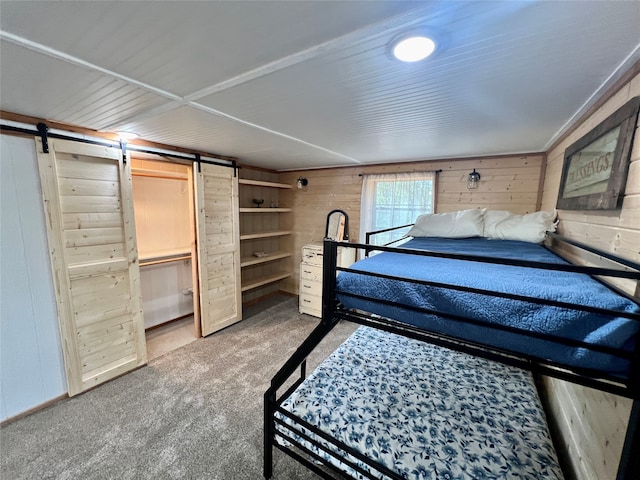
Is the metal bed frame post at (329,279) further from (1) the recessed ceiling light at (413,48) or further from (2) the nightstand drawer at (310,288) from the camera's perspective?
(2) the nightstand drawer at (310,288)

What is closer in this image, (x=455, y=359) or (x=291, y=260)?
(x=455, y=359)

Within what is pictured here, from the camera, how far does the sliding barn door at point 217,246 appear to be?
9.90ft

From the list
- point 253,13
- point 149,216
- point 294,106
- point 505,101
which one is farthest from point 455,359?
point 149,216

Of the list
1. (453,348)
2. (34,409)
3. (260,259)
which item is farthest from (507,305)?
(260,259)

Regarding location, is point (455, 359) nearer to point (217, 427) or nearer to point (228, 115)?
point (217, 427)

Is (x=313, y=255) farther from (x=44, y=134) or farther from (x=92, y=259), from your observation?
(x=44, y=134)

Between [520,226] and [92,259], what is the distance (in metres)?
3.72

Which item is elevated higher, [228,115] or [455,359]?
[228,115]

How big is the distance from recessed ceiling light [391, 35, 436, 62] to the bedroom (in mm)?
784

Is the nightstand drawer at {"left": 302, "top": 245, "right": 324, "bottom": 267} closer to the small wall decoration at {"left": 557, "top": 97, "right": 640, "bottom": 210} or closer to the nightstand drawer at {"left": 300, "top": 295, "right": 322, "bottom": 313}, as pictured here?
the nightstand drawer at {"left": 300, "top": 295, "right": 322, "bottom": 313}

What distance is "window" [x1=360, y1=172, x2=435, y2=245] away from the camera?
3.36 metres

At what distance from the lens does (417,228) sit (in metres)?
2.63

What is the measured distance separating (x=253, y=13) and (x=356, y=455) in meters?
1.79

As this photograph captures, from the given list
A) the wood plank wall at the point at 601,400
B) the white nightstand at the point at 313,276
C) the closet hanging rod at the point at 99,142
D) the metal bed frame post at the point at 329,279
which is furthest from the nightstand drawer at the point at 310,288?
the wood plank wall at the point at 601,400
